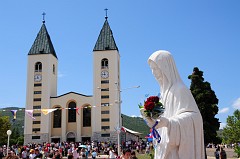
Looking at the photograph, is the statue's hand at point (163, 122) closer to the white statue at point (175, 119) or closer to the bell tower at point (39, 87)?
the white statue at point (175, 119)

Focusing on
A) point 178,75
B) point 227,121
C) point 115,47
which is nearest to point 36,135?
point 115,47

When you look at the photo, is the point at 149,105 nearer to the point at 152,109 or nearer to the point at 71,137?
the point at 152,109

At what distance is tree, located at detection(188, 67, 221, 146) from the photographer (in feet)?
92.6

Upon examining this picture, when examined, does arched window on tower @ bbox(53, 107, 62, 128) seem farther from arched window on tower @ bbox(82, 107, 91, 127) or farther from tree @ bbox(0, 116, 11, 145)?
tree @ bbox(0, 116, 11, 145)

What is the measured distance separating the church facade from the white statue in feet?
180

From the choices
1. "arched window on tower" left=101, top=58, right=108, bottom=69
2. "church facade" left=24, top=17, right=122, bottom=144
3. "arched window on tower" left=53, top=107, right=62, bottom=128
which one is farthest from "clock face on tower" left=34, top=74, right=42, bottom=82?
"arched window on tower" left=101, top=58, right=108, bottom=69

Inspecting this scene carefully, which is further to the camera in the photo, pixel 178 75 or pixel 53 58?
pixel 53 58

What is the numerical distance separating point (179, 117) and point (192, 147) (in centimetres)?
52

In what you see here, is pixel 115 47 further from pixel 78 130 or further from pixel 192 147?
pixel 192 147

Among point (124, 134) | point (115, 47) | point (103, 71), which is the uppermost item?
point (115, 47)

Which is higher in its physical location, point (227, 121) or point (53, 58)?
point (53, 58)

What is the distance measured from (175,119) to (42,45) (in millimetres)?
64798

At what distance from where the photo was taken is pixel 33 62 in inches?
2603

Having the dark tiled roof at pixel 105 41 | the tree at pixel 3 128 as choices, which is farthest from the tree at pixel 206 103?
the tree at pixel 3 128
